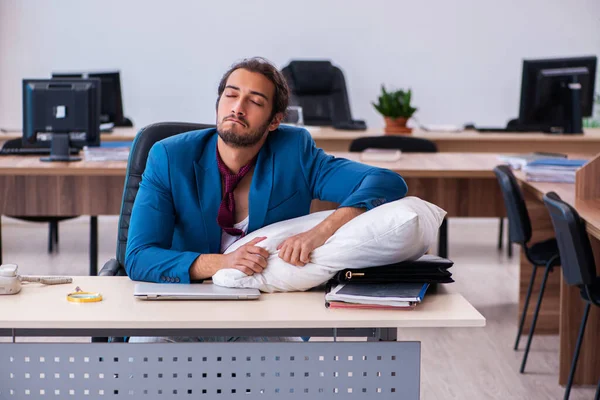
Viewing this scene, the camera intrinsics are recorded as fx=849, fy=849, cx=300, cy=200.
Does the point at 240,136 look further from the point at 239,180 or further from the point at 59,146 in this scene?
the point at 59,146

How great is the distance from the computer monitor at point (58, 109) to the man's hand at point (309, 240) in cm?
221

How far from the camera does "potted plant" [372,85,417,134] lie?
17.9 feet

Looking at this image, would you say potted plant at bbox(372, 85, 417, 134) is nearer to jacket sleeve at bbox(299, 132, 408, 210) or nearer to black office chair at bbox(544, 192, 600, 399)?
black office chair at bbox(544, 192, 600, 399)

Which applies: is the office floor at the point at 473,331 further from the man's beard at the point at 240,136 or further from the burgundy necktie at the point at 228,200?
the man's beard at the point at 240,136

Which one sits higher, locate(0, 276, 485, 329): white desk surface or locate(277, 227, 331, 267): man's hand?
locate(277, 227, 331, 267): man's hand

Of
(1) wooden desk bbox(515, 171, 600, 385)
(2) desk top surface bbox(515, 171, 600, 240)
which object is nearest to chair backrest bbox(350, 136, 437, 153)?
(2) desk top surface bbox(515, 171, 600, 240)

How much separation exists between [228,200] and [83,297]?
1.73 feet

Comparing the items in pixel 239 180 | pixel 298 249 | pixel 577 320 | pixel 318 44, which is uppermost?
pixel 318 44

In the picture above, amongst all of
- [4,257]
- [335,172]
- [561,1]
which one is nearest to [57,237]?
[4,257]

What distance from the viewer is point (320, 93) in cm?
649

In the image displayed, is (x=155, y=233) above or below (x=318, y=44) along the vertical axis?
below

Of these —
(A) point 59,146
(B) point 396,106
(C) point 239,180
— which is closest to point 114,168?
(A) point 59,146

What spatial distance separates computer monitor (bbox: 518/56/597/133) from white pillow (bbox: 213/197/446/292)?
3769mm

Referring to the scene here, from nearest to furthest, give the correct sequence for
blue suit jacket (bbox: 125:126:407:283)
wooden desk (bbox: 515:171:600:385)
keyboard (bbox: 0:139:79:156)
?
blue suit jacket (bbox: 125:126:407:283) < wooden desk (bbox: 515:171:600:385) < keyboard (bbox: 0:139:79:156)
